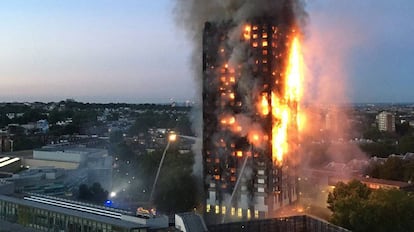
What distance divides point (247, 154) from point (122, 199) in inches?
561

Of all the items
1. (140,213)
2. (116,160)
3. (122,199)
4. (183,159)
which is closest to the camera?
(140,213)

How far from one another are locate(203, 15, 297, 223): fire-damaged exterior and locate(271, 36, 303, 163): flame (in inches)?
18.4

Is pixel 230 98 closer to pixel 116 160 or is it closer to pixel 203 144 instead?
pixel 203 144

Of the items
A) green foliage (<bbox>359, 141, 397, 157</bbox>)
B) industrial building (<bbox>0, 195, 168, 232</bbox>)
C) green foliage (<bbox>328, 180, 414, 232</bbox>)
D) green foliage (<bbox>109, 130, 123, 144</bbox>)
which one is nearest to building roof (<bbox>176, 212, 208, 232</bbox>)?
industrial building (<bbox>0, 195, 168, 232</bbox>)

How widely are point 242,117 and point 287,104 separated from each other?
4148mm

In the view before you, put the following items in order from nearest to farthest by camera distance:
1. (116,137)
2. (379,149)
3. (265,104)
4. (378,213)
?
(378,213) → (265,104) → (379,149) → (116,137)

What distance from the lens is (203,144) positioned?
149 ft

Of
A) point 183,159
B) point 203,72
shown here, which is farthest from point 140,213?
point 183,159

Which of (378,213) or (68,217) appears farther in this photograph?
(378,213)

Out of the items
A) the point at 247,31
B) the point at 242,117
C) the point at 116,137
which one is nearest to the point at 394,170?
the point at 242,117

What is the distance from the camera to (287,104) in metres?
44.8

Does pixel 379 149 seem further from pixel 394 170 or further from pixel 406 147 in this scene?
pixel 394 170

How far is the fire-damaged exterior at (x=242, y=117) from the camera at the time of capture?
42656mm

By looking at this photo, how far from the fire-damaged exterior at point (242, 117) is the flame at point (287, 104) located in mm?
468
